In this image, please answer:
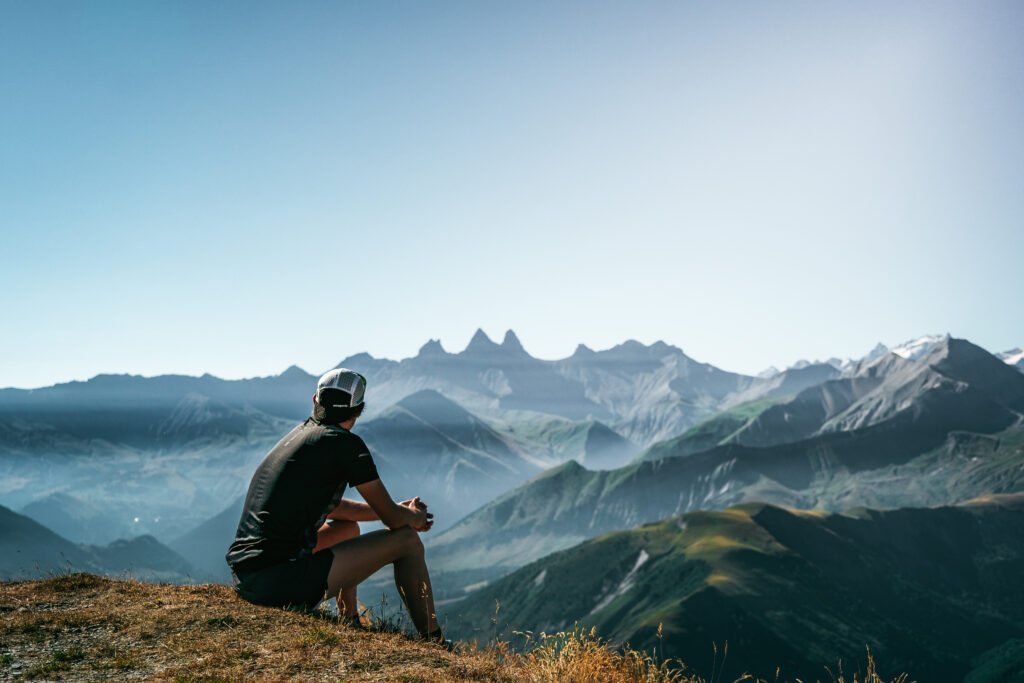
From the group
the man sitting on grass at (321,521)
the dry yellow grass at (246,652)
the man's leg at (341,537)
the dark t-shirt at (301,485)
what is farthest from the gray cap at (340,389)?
the dry yellow grass at (246,652)

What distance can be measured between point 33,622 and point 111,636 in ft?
4.49

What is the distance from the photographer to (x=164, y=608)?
9977 millimetres

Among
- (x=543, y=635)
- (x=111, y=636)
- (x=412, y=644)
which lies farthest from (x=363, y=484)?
(x=111, y=636)

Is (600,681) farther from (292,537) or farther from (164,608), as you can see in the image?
(164,608)

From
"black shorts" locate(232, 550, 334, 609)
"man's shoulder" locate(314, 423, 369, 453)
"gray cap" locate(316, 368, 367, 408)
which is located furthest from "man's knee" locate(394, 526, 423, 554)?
"gray cap" locate(316, 368, 367, 408)

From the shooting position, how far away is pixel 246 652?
7.90 meters

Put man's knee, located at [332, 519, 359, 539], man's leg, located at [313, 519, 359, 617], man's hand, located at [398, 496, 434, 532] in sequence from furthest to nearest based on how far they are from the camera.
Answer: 1. man's knee, located at [332, 519, 359, 539]
2. man's leg, located at [313, 519, 359, 617]
3. man's hand, located at [398, 496, 434, 532]

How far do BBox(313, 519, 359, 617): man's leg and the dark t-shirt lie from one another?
1000 mm

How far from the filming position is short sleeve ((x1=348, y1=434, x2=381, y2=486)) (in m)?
8.59

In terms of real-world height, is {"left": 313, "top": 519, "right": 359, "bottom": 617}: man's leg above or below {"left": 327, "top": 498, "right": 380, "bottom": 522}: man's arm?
below

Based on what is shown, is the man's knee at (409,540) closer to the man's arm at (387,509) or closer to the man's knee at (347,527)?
the man's arm at (387,509)

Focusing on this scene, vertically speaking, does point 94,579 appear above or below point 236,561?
below

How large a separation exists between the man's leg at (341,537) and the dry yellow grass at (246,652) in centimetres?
63

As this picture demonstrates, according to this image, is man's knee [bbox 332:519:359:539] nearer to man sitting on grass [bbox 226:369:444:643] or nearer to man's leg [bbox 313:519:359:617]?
man's leg [bbox 313:519:359:617]
